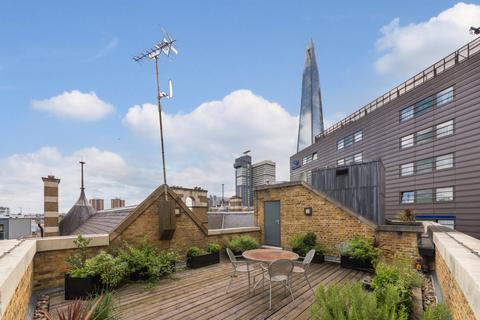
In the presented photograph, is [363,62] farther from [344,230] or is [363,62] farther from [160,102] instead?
[160,102]

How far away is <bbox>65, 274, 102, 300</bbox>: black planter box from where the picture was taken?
5082 millimetres

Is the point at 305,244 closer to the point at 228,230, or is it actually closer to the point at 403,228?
the point at 228,230

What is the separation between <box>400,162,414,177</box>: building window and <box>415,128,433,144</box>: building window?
6.92 feet

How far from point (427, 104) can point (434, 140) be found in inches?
123

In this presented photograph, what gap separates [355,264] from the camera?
24.3 feet

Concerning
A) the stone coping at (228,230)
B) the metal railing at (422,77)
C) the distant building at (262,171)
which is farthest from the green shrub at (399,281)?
the distant building at (262,171)

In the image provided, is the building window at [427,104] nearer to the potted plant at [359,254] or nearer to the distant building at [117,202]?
the potted plant at [359,254]

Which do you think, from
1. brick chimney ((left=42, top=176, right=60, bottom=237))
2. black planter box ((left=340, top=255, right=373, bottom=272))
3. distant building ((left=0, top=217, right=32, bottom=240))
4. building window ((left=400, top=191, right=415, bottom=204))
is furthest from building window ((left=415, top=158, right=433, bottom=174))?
distant building ((left=0, top=217, right=32, bottom=240))

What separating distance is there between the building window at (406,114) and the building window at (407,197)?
6.66 m

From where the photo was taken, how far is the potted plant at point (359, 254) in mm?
7211

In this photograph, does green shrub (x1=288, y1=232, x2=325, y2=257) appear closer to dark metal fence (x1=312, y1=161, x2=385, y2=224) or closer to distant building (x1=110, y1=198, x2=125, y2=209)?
dark metal fence (x1=312, y1=161, x2=385, y2=224)

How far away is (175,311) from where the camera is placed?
451 cm

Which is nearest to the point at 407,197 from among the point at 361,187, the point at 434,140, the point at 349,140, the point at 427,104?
the point at 434,140

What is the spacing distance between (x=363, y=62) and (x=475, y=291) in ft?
50.0
